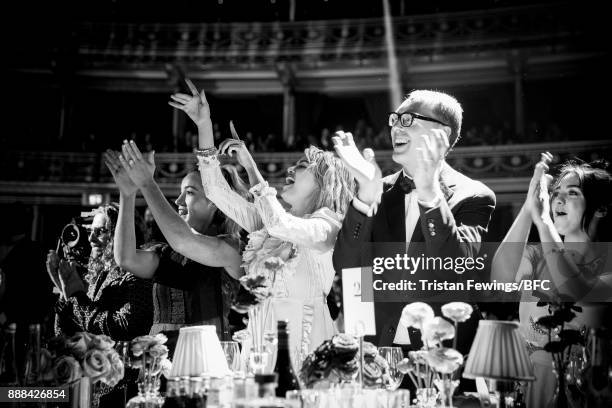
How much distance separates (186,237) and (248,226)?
0.29 meters

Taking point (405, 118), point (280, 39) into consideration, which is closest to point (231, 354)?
point (405, 118)

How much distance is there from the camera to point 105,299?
4113 millimetres

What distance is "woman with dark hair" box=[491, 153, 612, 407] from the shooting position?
282 centimetres

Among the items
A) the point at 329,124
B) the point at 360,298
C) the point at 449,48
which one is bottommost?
the point at 360,298

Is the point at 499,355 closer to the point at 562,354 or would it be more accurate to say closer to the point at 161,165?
the point at 562,354

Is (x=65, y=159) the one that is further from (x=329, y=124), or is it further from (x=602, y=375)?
(x=602, y=375)

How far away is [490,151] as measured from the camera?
35.6 ft

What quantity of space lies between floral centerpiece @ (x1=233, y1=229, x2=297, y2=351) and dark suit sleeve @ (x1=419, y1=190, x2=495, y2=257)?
1.72ft

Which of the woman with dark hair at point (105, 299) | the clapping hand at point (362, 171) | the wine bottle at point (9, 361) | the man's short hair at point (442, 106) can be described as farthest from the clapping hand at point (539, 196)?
the woman with dark hair at point (105, 299)

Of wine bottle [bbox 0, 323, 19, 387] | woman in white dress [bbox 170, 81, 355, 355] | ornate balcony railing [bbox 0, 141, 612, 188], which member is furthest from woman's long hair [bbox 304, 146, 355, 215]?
ornate balcony railing [bbox 0, 141, 612, 188]

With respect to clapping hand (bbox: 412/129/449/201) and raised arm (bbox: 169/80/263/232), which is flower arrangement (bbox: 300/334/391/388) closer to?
clapping hand (bbox: 412/129/449/201)

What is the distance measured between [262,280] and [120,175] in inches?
42.2

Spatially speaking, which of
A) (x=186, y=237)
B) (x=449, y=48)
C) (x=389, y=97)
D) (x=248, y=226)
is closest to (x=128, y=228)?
(x=186, y=237)

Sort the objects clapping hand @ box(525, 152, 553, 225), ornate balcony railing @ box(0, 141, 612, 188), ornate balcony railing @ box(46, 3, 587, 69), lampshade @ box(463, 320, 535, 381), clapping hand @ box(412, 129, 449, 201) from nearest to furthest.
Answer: lampshade @ box(463, 320, 535, 381) < clapping hand @ box(412, 129, 449, 201) < clapping hand @ box(525, 152, 553, 225) < ornate balcony railing @ box(0, 141, 612, 188) < ornate balcony railing @ box(46, 3, 587, 69)
